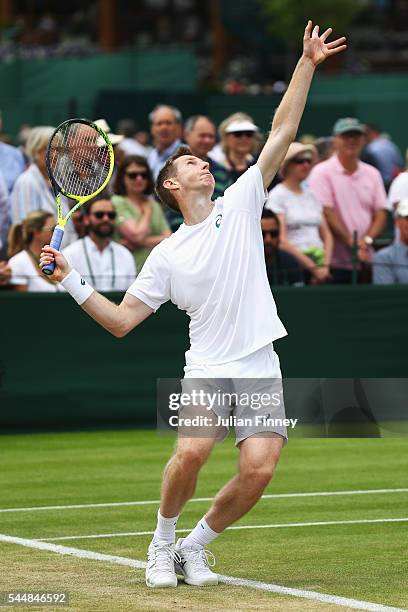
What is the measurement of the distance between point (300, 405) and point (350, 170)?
3028 mm

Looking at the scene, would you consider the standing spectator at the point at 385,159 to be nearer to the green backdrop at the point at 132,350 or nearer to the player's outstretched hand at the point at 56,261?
the green backdrop at the point at 132,350

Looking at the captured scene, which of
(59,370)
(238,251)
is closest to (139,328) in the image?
(59,370)

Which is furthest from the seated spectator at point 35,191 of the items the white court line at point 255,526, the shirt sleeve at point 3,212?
the white court line at point 255,526

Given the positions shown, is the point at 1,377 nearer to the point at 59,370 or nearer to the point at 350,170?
the point at 59,370

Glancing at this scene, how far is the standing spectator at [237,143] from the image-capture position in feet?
48.8

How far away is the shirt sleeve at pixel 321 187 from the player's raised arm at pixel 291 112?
23.7ft

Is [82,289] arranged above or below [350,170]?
below

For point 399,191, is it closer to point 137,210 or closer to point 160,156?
point 160,156

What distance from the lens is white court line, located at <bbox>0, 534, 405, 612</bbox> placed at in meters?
7.42

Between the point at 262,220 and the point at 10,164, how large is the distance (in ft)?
12.0

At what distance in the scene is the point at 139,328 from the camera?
13836 millimetres

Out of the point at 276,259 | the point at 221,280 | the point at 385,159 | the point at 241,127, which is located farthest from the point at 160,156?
the point at 221,280

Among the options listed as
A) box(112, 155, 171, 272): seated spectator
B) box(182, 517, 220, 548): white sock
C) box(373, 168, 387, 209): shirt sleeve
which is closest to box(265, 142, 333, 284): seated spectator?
box(373, 168, 387, 209): shirt sleeve

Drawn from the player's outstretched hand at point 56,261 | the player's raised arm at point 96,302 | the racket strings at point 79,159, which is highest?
the racket strings at point 79,159
